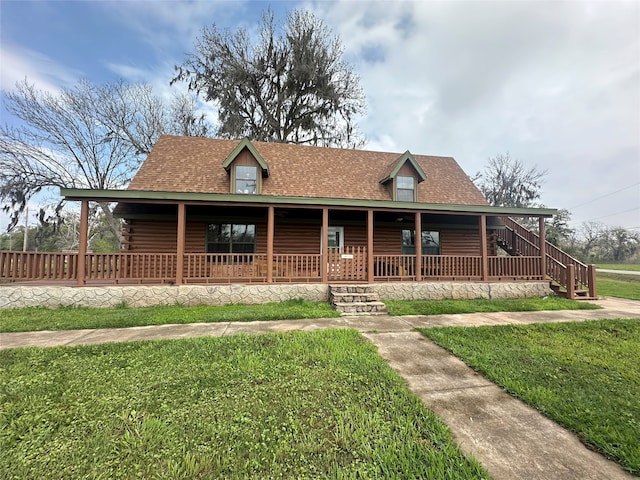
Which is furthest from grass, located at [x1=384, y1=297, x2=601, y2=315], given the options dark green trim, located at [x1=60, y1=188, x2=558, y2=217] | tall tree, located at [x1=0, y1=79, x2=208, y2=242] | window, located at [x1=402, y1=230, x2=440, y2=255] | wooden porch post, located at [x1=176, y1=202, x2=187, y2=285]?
tall tree, located at [x1=0, y1=79, x2=208, y2=242]

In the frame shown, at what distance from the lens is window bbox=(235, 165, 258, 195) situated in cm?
1095

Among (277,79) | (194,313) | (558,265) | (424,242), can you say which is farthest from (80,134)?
(558,265)

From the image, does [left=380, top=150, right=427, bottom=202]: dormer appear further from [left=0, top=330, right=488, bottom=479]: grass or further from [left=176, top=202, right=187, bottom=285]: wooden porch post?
[left=0, top=330, right=488, bottom=479]: grass

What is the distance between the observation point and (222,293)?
332 inches

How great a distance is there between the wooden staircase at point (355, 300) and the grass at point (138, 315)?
364 millimetres

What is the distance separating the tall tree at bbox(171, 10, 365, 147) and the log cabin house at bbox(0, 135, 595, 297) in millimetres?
7706

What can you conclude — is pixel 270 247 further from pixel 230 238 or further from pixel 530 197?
pixel 530 197

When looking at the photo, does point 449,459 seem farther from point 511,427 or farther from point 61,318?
point 61,318

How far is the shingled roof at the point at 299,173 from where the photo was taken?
1095cm

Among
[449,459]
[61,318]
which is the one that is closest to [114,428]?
[449,459]

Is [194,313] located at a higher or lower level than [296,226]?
lower

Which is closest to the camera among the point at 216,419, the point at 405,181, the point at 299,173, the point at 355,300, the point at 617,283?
the point at 216,419

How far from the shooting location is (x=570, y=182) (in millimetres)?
39969

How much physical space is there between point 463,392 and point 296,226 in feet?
29.8
